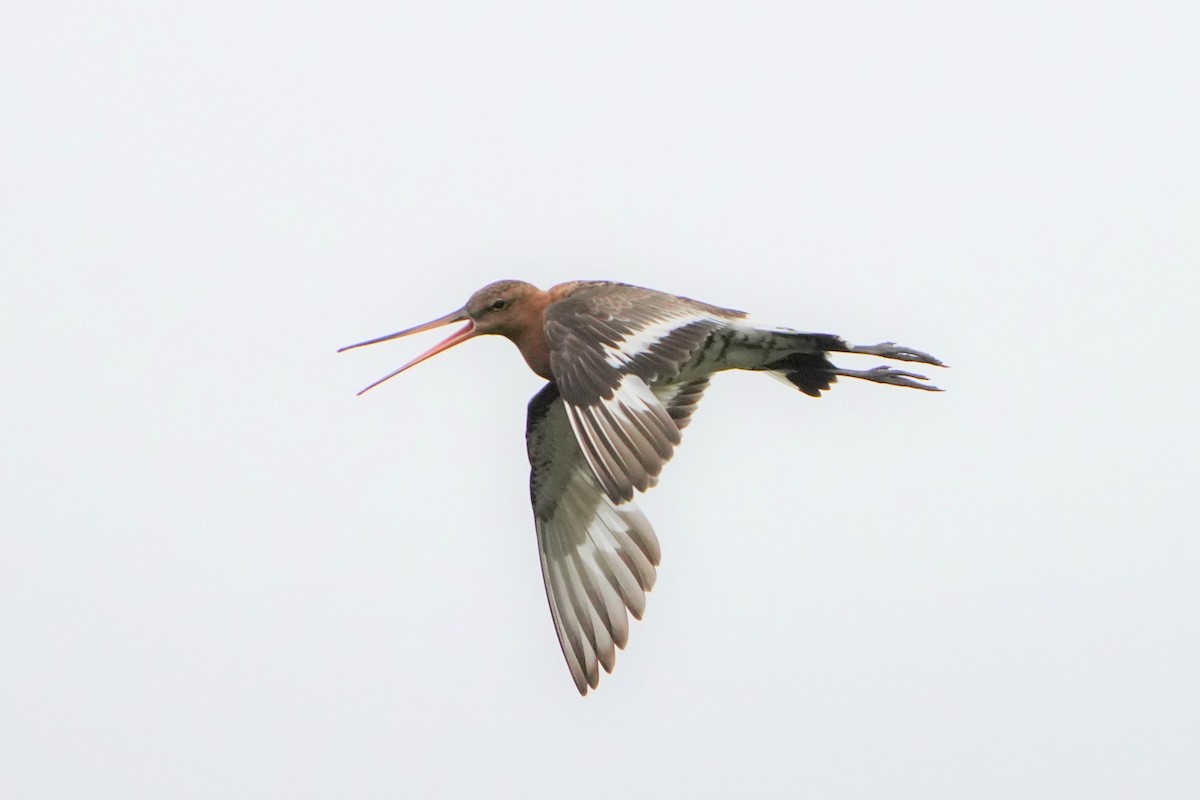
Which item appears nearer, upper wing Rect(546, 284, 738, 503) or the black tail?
upper wing Rect(546, 284, 738, 503)

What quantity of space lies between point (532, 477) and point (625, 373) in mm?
2260

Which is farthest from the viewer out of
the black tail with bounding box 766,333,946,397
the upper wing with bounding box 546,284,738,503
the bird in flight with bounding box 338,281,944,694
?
the black tail with bounding box 766,333,946,397

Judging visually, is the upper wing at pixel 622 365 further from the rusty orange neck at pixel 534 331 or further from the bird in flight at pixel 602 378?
the rusty orange neck at pixel 534 331

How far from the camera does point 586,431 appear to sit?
27.4 feet

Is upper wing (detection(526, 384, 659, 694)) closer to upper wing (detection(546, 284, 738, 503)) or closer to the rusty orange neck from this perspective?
the rusty orange neck

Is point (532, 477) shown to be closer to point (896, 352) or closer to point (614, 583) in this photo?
point (614, 583)

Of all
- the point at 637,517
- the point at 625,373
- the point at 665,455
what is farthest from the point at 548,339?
the point at 637,517

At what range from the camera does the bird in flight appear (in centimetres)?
891

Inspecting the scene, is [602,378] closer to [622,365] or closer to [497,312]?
[622,365]

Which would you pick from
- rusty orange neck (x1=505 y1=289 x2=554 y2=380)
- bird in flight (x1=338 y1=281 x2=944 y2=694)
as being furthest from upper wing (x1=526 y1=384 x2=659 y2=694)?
rusty orange neck (x1=505 y1=289 x2=554 y2=380)

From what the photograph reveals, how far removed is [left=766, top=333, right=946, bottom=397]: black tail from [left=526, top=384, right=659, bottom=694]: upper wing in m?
1.20

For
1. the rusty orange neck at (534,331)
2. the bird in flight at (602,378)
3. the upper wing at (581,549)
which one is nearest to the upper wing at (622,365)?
the bird in flight at (602,378)

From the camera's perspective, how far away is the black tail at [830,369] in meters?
10.1

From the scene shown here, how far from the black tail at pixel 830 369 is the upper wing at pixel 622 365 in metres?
0.49
